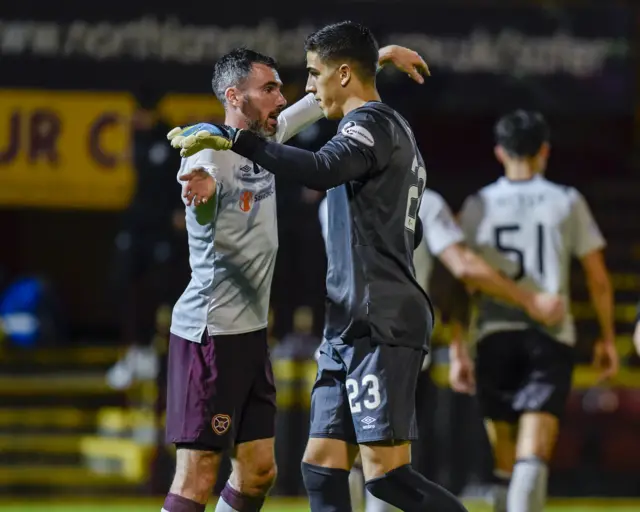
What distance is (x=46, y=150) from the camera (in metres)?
12.1

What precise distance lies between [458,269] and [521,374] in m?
0.56

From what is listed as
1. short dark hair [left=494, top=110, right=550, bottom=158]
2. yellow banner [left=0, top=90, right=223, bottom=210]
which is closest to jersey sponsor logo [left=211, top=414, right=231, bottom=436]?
short dark hair [left=494, top=110, right=550, bottom=158]

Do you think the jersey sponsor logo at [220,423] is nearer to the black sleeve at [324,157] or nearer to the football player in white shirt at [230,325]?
the football player in white shirt at [230,325]

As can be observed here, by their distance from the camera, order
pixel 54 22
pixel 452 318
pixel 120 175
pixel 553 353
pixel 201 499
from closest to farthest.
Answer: pixel 201 499 < pixel 553 353 < pixel 452 318 < pixel 54 22 < pixel 120 175

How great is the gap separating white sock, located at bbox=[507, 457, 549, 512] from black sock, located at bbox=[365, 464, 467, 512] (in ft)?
5.61

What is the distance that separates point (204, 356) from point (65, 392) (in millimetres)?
7297

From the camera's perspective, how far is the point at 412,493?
4.36 m

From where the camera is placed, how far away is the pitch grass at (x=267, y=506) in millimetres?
8742

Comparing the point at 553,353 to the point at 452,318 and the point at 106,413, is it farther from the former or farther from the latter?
the point at 106,413

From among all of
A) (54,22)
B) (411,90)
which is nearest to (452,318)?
(411,90)

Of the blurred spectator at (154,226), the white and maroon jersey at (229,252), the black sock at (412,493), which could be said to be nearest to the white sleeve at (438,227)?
the white and maroon jersey at (229,252)

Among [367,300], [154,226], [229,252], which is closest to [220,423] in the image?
[229,252]

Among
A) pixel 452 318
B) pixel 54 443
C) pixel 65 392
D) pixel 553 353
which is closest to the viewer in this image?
pixel 553 353

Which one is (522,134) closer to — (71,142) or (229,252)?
(229,252)
